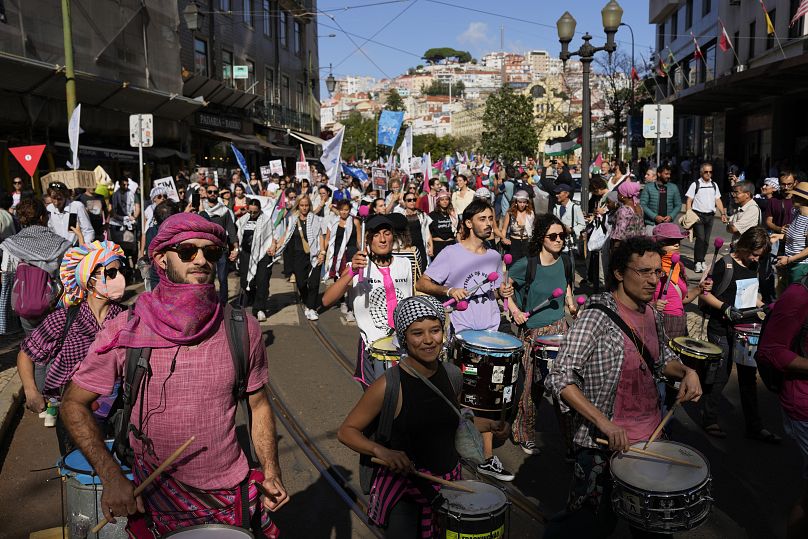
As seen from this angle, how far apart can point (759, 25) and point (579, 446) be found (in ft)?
101

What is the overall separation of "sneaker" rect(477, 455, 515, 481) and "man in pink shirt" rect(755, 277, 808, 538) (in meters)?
2.01

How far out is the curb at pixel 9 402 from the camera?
6.43m

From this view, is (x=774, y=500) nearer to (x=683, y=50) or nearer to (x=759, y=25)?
(x=759, y=25)

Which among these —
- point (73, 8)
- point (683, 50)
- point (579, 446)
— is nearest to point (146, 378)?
point (579, 446)

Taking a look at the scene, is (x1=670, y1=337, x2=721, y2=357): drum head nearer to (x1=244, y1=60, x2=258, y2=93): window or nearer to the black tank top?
the black tank top

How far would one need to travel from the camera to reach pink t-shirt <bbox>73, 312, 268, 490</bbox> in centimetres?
273

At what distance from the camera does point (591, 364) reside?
142 inches

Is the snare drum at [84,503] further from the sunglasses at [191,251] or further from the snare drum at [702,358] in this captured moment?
the snare drum at [702,358]

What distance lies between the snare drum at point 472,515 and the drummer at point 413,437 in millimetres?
223

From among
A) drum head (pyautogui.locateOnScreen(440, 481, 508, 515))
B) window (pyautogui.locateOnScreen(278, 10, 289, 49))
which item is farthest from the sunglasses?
Result: window (pyautogui.locateOnScreen(278, 10, 289, 49))

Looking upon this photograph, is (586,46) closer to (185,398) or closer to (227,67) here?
(185,398)

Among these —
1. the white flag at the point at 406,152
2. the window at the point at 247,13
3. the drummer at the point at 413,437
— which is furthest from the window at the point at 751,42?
the drummer at the point at 413,437

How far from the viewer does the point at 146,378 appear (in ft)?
8.91

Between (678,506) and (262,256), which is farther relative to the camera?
(262,256)
